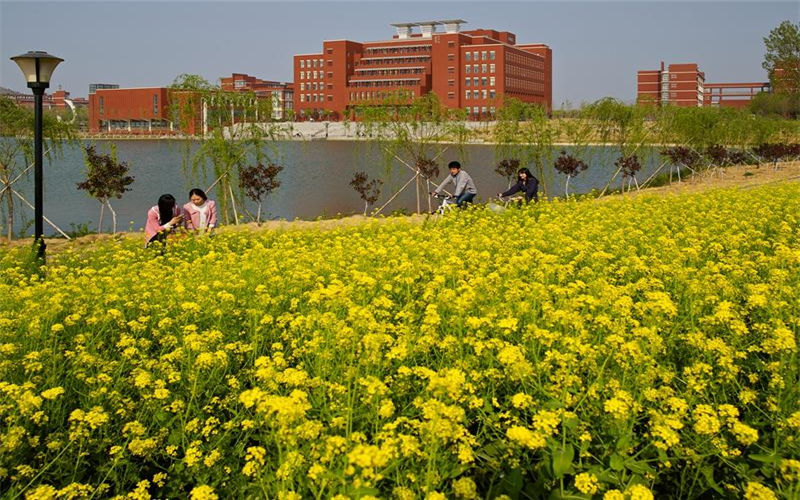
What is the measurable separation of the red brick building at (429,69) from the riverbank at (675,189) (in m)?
61.2

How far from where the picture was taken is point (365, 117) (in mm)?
20531

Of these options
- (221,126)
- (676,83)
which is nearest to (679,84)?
(676,83)

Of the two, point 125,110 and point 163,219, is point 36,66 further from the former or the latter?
point 125,110

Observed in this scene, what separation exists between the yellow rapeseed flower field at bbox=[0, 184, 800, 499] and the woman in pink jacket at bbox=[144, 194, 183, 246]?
3.14 metres

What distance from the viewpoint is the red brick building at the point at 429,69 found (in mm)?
95188

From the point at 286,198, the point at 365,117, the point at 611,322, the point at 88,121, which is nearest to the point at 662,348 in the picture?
the point at 611,322

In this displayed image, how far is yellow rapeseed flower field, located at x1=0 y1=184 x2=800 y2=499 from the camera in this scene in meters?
2.92

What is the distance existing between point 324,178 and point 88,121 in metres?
106

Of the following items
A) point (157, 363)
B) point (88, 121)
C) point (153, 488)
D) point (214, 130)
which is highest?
point (88, 121)

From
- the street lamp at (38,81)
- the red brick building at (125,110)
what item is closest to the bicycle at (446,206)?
the street lamp at (38,81)

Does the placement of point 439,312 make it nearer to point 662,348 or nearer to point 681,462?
point 662,348

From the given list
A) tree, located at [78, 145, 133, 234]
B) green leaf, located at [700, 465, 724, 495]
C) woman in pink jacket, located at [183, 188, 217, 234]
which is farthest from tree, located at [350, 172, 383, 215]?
green leaf, located at [700, 465, 724, 495]

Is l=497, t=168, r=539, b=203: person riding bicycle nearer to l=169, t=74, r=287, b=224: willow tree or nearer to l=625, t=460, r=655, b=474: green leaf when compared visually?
l=169, t=74, r=287, b=224: willow tree

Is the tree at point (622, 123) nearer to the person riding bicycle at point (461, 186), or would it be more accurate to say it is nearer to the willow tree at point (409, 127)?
the willow tree at point (409, 127)
